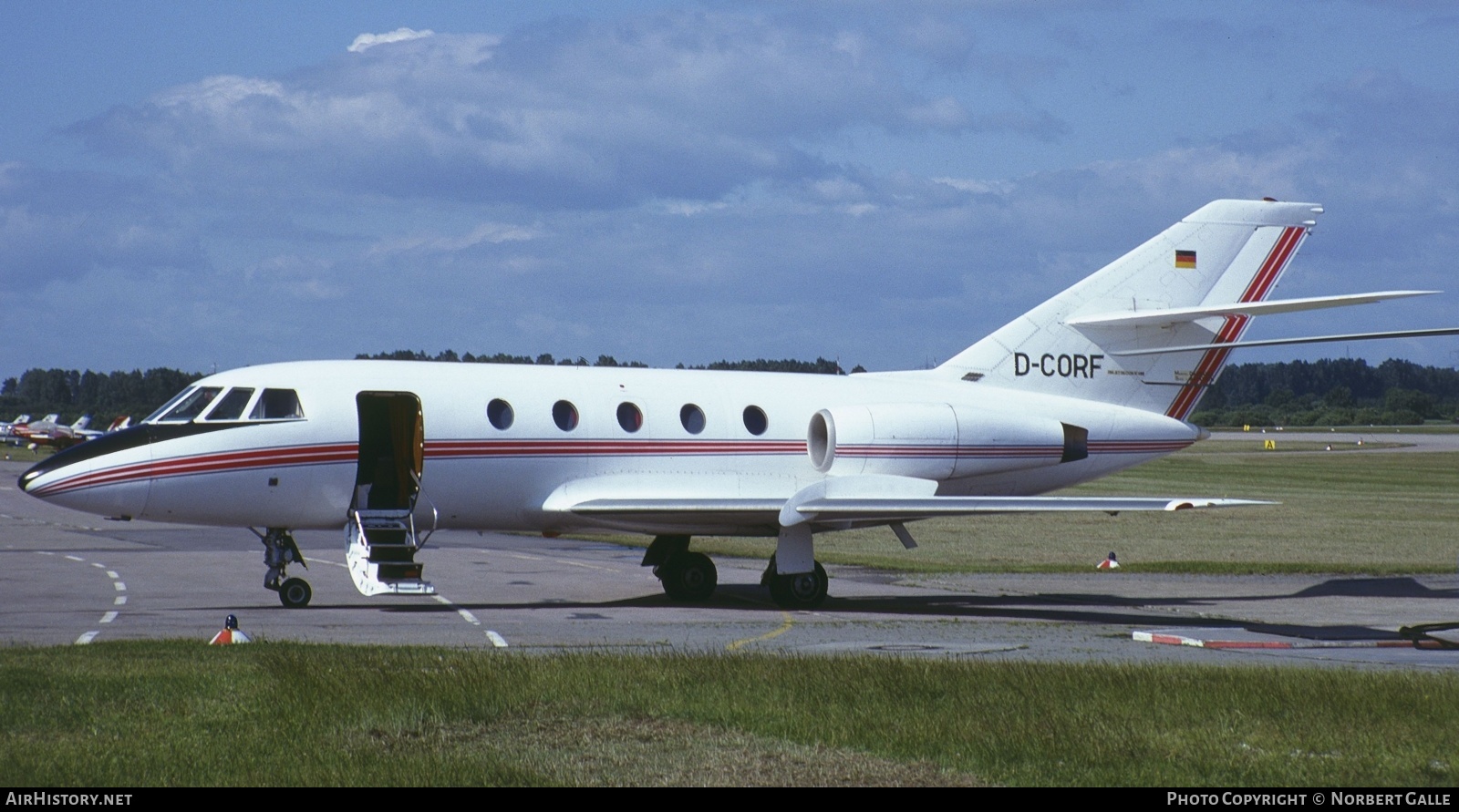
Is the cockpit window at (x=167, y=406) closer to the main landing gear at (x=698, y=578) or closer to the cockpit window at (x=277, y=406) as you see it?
the cockpit window at (x=277, y=406)

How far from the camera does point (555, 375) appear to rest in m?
21.9

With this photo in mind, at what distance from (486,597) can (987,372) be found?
349 inches

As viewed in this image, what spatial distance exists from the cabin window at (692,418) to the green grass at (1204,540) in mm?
6987

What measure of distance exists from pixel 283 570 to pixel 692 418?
6.05 meters

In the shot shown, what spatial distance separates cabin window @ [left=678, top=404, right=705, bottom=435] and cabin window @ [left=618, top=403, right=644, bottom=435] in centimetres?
65

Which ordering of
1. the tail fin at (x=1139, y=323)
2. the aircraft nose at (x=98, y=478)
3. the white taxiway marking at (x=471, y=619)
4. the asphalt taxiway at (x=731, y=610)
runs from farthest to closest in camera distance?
the tail fin at (x=1139, y=323) < the aircraft nose at (x=98, y=478) < the asphalt taxiway at (x=731, y=610) < the white taxiway marking at (x=471, y=619)

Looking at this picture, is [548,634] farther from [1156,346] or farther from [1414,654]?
[1156,346]

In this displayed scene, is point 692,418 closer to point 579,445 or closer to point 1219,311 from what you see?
point 579,445

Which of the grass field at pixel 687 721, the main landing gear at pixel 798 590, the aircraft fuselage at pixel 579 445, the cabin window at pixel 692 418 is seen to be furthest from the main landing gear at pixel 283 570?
the main landing gear at pixel 798 590

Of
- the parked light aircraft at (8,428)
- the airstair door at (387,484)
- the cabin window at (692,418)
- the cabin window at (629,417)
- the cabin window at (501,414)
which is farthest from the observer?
the parked light aircraft at (8,428)

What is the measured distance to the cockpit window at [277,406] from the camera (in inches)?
785

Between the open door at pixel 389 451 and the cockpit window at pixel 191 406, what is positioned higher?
the cockpit window at pixel 191 406

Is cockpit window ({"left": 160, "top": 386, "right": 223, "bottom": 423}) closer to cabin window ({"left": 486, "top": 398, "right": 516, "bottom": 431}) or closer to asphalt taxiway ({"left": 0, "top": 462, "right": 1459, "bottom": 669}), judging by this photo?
asphalt taxiway ({"left": 0, "top": 462, "right": 1459, "bottom": 669})

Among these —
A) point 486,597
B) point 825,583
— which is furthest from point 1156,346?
point 486,597
